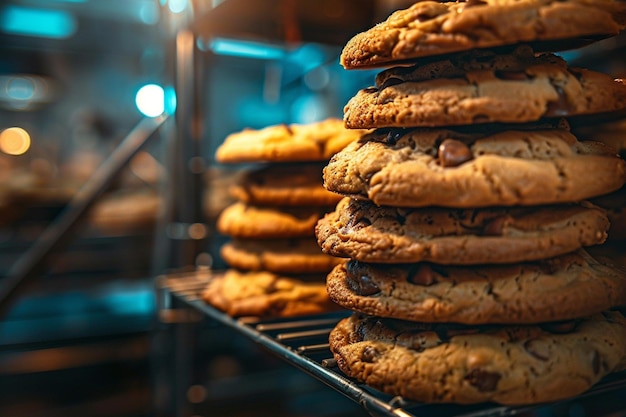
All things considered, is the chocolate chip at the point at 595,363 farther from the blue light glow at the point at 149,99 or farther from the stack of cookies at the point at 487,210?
the blue light glow at the point at 149,99

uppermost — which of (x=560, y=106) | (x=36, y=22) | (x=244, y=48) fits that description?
(x=36, y=22)

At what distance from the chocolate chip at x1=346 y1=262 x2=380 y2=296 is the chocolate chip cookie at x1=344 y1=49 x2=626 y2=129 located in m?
0.25

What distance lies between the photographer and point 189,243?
2.32m

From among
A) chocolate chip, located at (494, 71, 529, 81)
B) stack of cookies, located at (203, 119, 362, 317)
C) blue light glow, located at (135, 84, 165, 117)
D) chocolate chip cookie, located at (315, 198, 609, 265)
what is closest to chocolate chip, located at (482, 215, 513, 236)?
chocolate chip cookie, located at (315, 198, 609, 265)

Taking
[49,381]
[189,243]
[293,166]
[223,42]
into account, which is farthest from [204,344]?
[293,166]

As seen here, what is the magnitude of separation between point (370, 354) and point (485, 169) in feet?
1.14

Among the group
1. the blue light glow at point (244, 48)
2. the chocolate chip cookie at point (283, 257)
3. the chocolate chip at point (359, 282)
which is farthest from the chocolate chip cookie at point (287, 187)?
the blue light glow at point (244, 48)

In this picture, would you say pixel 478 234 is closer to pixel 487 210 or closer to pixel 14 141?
pixel 487 210

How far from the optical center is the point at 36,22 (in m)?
4.73

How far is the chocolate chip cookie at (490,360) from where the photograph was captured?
93 centimetres

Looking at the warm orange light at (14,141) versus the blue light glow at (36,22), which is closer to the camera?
the blue light glow at (36,22)

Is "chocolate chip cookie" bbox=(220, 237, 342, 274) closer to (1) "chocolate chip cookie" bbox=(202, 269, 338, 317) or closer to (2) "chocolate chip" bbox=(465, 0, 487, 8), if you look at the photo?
(1) "chocolate chip cookie" bbox=(202, 269, 338, 317)

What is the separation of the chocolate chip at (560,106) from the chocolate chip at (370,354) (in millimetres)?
451

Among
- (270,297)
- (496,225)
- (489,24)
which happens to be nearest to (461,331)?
(496,225)
